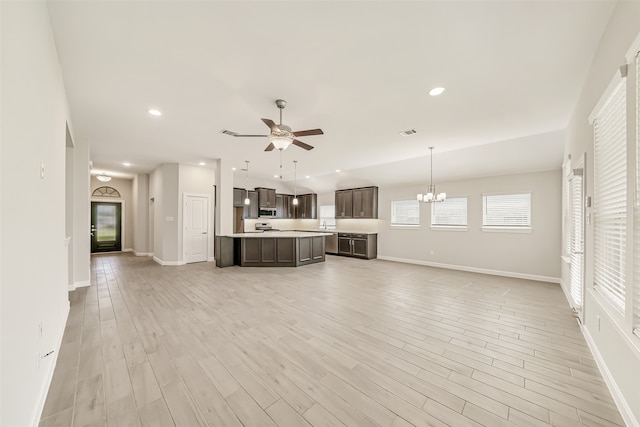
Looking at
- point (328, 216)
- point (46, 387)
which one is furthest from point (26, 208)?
point (328, 216)

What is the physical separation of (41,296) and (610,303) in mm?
4442

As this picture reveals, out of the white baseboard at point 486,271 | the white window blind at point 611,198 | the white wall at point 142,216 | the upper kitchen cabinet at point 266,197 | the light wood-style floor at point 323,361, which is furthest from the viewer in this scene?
the upper kitchen cabinet at point 266,197

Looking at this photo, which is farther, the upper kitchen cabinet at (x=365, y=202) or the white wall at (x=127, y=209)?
the white wall at (x=127, y=209)

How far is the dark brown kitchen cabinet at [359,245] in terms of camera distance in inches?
328

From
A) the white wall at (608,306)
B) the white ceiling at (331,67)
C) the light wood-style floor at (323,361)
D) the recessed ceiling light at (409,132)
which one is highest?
the white ceiling at (331,67)

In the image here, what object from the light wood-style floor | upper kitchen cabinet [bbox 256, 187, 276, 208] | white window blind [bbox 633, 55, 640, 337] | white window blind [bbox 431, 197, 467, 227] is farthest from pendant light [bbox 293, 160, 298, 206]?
white window blind [bbox 633, 55, 640, 337]

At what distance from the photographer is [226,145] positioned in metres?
5.23

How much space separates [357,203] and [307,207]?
259 cm

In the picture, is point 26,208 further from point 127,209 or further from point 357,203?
point 127,209

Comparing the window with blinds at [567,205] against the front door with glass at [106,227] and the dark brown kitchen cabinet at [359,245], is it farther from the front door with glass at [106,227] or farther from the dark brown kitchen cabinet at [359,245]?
the front door with glass at [106,227]

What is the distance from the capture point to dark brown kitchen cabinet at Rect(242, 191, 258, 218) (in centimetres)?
925

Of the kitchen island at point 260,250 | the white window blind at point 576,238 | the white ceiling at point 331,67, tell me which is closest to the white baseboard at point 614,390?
the white window blind at point 576,238

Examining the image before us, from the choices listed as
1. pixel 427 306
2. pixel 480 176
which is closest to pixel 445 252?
pixel 480 176

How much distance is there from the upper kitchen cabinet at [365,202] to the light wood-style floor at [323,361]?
4365 millimetres
